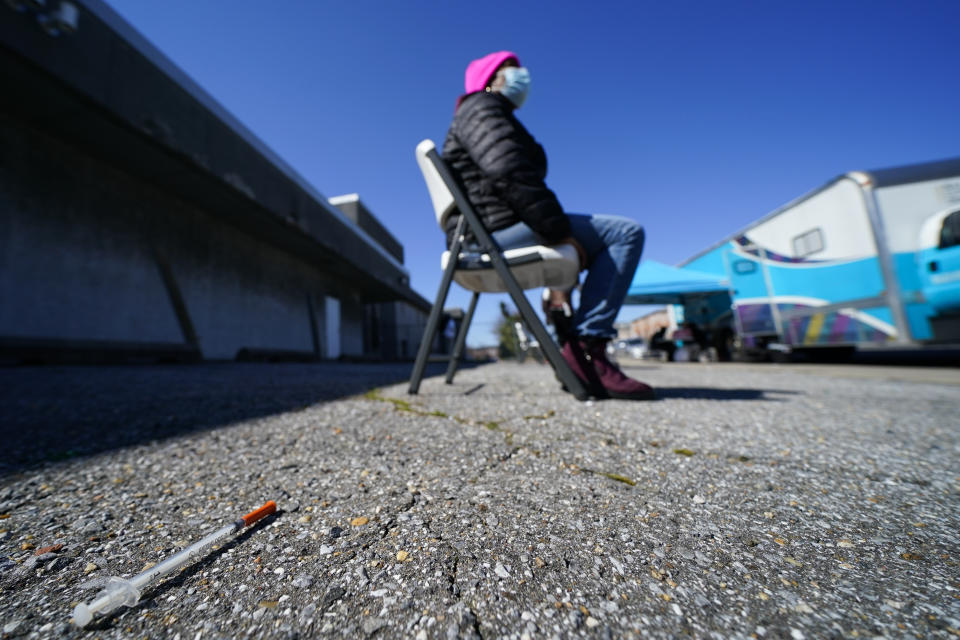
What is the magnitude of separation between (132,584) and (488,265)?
54.4 inches

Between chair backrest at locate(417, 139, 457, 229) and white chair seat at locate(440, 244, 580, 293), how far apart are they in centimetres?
20

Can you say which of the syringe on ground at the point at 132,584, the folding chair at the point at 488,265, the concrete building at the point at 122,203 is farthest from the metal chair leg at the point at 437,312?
the concrete building at the point at 122,203

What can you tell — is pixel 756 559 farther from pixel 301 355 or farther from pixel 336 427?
pixel 301 355

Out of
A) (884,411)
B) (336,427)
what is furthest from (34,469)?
(884,411)

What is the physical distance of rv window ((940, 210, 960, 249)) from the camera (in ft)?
16.6

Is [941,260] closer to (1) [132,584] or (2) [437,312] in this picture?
(2) [437,312]

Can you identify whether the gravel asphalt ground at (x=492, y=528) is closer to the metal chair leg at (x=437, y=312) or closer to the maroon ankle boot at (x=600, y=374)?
the maroon ankle boot at (x=600, y=374)

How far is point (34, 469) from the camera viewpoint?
2.53 ft

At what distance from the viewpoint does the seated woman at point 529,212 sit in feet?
4.69

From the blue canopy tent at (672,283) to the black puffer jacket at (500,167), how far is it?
7.82 meters

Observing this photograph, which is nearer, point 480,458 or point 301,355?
point 480,458

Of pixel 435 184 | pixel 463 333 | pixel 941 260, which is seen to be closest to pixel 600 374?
pixel 463 333

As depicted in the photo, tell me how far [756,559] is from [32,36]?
598 centimetres

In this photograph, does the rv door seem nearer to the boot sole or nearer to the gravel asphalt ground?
the gravel asphalt ground
